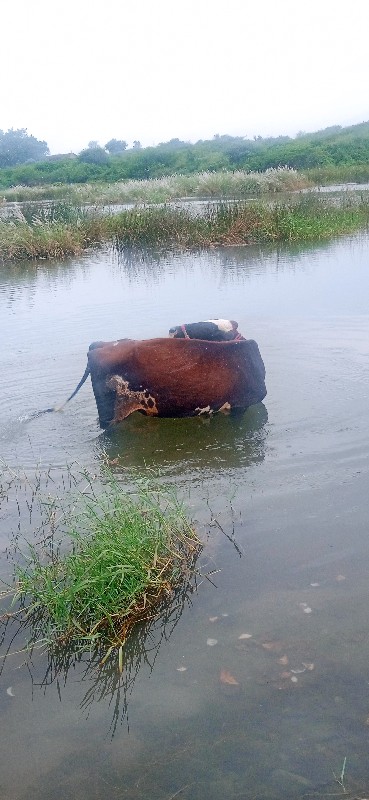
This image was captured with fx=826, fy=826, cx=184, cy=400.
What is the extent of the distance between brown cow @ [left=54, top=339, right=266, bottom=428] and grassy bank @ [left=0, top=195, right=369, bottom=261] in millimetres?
10861

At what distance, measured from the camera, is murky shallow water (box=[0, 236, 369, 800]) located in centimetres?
283

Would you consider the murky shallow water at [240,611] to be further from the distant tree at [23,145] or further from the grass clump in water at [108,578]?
the distant tree at [23,145]

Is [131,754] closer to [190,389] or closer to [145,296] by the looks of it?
[190,389]

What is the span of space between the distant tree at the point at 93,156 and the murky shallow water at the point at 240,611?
63784mm

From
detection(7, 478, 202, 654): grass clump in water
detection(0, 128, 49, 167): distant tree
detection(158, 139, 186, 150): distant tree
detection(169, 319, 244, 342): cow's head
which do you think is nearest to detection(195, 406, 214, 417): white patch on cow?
detection(169, 319, 244, 342): cow's head

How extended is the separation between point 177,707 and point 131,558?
0.85 metres

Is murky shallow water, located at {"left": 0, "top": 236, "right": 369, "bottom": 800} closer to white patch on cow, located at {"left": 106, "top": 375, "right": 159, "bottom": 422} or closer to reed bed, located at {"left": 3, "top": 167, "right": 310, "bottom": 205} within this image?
white patch on cow, located at {"left": 106, "top": 375, "right": 159, "bottom": 422}

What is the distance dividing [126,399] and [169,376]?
374mm

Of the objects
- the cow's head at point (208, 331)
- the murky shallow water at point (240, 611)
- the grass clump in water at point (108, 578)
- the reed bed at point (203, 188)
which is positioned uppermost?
the cow's head at point (208, 331)

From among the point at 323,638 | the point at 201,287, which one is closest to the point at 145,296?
the point at 201,287

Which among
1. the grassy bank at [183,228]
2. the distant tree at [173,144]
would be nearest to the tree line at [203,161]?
the distant tree at [173,144]

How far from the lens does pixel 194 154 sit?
205 ft

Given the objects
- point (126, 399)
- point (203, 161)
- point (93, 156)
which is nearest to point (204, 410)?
point (126, 399)

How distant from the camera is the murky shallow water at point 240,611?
9.30 ft
